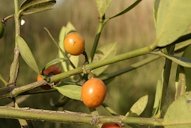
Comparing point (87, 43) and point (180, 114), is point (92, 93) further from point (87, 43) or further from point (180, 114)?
point (87, 43)

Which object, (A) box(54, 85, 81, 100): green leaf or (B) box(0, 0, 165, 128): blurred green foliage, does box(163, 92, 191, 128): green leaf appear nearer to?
(A) box(54, 85, 81, 100): green leaf

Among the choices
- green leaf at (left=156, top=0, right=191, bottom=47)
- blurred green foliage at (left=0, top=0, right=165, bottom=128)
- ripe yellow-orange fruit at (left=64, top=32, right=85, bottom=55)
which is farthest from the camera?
blurred green foliage at (left=0, top=0, right=165, bottom=128)

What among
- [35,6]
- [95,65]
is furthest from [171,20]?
[35,6]

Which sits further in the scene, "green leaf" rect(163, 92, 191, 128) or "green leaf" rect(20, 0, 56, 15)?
"green leaf" rect(20, 0, 56, 15)

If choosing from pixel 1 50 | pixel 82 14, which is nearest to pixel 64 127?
pixel 1 50

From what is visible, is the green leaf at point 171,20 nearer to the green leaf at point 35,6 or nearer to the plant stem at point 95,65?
the plant stem at point 95,65

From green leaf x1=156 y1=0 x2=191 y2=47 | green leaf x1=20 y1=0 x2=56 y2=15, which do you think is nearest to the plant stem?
green leaf x1=156 y1=0 x2=191 y2=47

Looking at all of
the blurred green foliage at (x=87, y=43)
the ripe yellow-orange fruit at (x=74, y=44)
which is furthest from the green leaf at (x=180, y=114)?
the blurred green foliage at (x=87, y=43)
